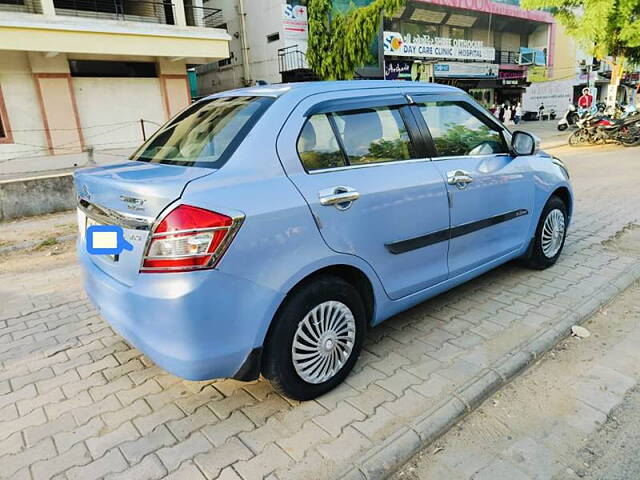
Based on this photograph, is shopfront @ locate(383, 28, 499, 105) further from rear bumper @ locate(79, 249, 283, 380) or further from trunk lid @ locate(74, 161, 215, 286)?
rear bumper @ locate(79, 249, 283, 380)

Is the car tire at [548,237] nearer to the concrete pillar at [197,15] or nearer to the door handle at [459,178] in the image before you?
the door handle at [459,178]

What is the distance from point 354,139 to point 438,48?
2551 cm

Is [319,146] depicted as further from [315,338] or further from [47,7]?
[47,7]

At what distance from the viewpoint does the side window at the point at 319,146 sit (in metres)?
2.52

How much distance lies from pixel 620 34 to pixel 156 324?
17.7 m

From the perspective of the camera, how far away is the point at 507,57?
30781 millimetres

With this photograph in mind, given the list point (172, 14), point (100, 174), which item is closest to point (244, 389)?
point (100, 174)

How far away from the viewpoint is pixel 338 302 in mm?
2598

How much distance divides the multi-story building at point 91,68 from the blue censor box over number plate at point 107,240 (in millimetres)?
13218

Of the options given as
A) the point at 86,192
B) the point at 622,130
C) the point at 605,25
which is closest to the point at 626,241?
the point at 86,192

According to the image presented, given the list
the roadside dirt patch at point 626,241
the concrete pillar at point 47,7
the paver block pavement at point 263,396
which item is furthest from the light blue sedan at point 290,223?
the concrete pillar at point 47,7

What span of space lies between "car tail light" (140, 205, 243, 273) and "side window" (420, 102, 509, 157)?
1777mm

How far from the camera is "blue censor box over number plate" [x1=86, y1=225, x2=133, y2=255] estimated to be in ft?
7.55

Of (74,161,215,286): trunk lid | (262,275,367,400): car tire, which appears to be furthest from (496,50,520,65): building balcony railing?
(74,161,215,286): trunk lid
